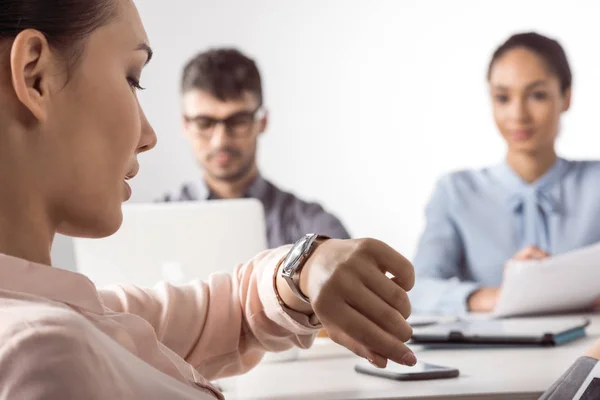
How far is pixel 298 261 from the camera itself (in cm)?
83

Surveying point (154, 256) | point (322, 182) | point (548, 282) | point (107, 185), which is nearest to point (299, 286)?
point (107, 185)

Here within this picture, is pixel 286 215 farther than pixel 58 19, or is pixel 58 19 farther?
pixel 286 215

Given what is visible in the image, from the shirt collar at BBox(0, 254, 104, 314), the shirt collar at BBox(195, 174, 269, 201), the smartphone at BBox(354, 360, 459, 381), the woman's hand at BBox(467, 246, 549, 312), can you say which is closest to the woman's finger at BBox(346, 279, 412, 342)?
the shirt collar at BBox(0, 254, 104, 314)

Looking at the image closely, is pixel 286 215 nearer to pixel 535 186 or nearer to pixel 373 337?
pixel 535 186

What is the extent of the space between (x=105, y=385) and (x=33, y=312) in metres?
0.06

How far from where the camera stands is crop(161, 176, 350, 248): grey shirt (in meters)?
3.40

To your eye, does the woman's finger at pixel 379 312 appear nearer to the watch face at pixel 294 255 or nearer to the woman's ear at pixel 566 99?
the watch face at pixel 294 255

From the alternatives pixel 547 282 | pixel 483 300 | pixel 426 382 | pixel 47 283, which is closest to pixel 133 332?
pixel 47 283

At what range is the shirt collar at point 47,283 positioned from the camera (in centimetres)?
56

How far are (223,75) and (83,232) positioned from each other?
276 cm

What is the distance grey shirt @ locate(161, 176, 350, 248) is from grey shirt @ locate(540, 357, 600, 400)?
256 cm

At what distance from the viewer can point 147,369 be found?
55cm

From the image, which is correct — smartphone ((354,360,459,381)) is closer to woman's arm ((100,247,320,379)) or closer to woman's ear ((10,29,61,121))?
woman's arm ((100,247,320,379))

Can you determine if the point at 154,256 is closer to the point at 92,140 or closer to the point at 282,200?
the point at 92,140
